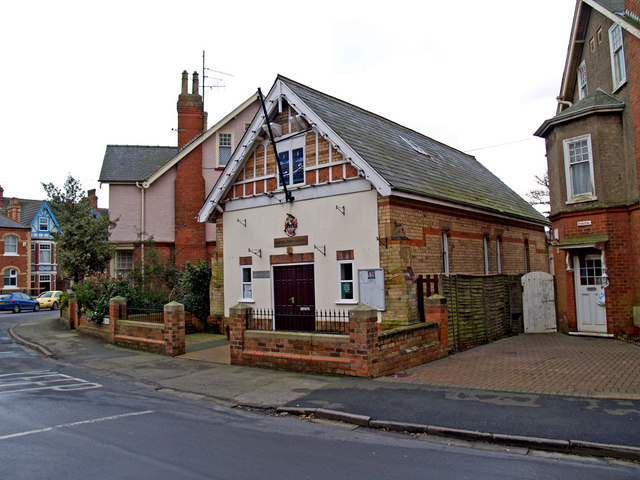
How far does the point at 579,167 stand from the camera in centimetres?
1520

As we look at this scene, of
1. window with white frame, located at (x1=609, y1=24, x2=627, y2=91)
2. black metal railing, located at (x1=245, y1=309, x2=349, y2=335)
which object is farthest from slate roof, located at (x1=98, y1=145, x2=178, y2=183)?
window with white frame, located at (x1=609, y1=24, x2=627, y2=91)

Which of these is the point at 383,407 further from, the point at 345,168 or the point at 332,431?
the point at 345,168

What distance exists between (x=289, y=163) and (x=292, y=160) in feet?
0.46

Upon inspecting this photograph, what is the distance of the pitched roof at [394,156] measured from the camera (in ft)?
41.9

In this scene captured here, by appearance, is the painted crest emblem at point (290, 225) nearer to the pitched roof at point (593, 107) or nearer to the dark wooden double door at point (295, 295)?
the dark wooden double door at point (295, 295)

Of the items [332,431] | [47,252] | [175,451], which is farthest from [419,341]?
[47,252]

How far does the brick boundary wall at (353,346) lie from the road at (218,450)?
2438 millimetres

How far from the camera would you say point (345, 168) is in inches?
520

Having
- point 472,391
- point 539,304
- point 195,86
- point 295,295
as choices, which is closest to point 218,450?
point 472,391

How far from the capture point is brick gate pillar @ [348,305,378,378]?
369 inches

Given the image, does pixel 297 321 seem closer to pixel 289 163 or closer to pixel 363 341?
pixel 289 163

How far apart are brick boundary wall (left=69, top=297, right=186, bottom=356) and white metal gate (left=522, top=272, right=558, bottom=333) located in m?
11.8

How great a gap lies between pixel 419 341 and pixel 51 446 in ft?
25.4

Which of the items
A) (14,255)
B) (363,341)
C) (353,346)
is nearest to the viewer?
(363,341)
